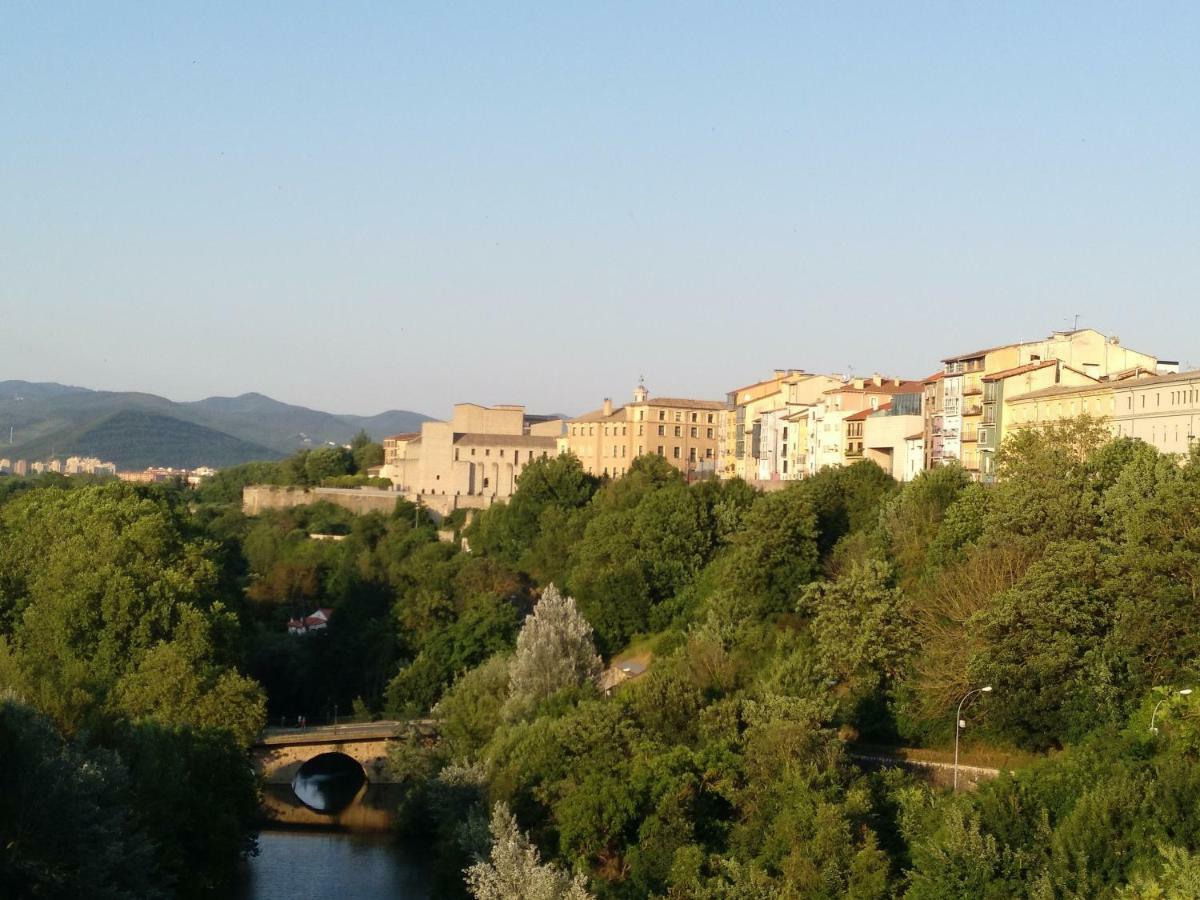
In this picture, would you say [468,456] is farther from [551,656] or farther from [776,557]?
[551,656]

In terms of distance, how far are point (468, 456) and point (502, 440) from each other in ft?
9.62

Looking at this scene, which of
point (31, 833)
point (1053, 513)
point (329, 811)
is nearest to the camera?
point (31, 833)

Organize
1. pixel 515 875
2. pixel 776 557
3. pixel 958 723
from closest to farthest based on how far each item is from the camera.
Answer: pixel 515 875
pixel 958 723
pixel 776 557

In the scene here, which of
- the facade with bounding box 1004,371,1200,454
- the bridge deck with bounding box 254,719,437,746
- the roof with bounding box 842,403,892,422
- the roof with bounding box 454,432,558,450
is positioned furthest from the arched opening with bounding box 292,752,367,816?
the roof with bounding box 454,432,558,450

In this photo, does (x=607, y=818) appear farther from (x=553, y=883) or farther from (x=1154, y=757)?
(x=1154, y=757)

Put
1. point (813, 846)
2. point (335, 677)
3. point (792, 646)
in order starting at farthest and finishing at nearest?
point (335, 677), point (792, 646), point (813, 846)

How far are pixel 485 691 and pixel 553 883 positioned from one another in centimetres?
1780

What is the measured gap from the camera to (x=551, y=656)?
47969mm

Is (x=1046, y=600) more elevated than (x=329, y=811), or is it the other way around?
(x=1046, y=600)

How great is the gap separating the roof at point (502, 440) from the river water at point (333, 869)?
186 ft

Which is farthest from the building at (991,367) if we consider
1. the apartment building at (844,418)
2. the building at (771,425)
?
the building at (771,425)

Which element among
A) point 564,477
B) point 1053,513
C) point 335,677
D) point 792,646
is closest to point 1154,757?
point 1053,513

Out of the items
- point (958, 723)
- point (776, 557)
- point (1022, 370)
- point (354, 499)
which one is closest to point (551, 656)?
point (776, 557)

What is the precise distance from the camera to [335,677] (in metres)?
62.7
